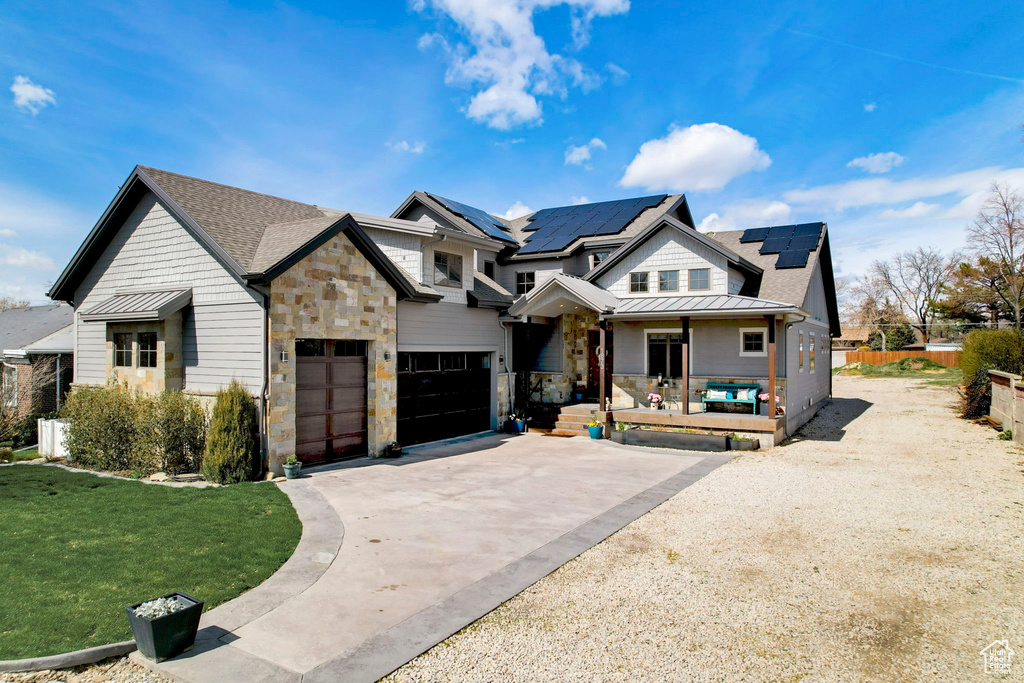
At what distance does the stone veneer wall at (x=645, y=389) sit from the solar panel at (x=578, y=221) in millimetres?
5254

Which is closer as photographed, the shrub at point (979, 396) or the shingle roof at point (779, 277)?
the shingle roof at point (779, 277)

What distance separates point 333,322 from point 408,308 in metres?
2.54

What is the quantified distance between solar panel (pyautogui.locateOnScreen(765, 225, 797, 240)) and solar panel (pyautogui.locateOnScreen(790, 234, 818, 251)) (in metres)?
0.45

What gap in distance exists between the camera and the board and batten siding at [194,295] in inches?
437

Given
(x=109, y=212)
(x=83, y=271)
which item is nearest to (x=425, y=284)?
(x=109, y=212)

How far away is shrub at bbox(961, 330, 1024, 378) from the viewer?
19188 mm

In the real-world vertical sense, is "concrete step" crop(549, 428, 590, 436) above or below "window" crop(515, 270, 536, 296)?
below

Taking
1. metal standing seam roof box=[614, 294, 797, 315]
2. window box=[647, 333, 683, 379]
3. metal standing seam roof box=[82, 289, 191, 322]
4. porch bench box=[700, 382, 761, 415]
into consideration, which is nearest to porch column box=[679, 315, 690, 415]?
metal standing seam roof box=[614, 294, 797, 315]

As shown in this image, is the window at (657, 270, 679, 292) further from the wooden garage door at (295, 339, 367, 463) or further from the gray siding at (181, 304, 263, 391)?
the gray siding at (181, 304, 263, 391)

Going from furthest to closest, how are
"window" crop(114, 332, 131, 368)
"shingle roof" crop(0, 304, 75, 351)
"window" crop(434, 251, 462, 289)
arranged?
1. "shingle roof" crop(0, 304, 75, 351)
2. "window" crop(434, 251, 462, 289)
3. "window" crop(114, 332, 131, 368)

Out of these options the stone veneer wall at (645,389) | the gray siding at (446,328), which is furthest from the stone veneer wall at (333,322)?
the stone veneer wall at (645,389)

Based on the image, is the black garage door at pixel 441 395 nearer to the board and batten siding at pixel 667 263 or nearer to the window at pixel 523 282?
the window at pixel 523 282

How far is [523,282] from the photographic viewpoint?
2052 cm

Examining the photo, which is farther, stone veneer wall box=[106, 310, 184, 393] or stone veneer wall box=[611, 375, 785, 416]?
stone veneer wall box=[611, 375, 785, 416]
